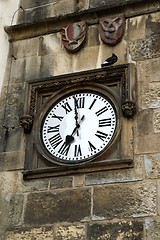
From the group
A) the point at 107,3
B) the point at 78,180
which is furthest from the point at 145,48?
the point at 78,180

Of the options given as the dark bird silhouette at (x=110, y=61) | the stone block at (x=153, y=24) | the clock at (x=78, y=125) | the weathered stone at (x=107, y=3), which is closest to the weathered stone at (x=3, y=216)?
the clock at (x=78, y=125)

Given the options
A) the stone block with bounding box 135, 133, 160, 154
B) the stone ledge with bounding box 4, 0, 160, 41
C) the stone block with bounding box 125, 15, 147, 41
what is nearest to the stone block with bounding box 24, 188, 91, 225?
the stone block with bounding box 135, 133, 160, 154

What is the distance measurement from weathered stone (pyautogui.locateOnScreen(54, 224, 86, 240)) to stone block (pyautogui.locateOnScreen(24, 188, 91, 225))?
0.23ft

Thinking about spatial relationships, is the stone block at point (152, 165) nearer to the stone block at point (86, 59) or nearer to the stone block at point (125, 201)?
the stone block at point (125, 201)

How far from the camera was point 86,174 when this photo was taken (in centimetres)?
551

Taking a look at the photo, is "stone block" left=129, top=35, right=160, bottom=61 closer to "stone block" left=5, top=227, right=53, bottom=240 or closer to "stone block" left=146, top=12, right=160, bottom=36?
"stone block" left=146, top=12, right=160, bottom=36

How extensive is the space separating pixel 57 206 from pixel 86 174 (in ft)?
1.32

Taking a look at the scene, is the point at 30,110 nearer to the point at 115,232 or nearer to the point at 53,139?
the point at 53,139

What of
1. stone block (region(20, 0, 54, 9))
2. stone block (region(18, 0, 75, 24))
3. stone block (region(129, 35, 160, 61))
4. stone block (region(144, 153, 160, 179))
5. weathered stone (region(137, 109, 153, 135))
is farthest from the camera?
stone block (region(20, 0, 54, 9))

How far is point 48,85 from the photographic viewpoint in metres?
6.13

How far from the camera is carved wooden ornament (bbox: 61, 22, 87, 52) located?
6238 mm

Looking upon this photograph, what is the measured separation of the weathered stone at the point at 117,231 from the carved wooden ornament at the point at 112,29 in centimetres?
195

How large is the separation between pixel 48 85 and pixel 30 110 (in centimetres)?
33

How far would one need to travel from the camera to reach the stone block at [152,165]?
5289 millimetres
